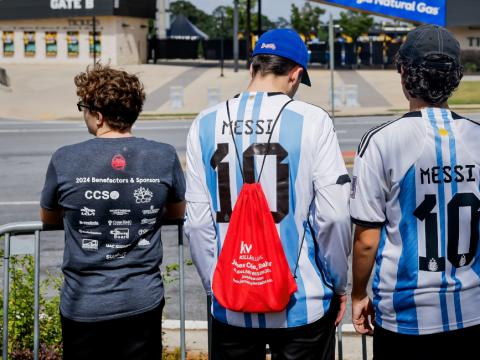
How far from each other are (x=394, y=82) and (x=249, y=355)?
40.8 metres

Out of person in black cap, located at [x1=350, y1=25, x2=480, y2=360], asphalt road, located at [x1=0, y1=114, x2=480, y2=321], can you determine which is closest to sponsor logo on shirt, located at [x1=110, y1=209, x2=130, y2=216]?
person in black cap, located at [x1=350, y1=25, x2=480, y2=360]

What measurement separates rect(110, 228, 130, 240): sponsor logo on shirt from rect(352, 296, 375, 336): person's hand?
3.40ft

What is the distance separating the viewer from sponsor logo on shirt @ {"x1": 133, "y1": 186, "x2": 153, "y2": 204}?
364cm

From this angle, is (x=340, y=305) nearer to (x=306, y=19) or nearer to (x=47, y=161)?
(x=47, y=161)

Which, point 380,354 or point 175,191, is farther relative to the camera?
point 175,191

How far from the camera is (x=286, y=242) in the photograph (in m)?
3.41

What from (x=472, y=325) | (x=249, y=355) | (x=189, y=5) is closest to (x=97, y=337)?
(x=249, y=355)

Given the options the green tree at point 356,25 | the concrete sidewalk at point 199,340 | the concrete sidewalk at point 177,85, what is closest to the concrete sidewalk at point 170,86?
the concrete sidewalk at point 177,85

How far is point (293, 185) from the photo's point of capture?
3.44m

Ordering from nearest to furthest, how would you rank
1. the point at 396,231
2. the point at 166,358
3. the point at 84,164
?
the point at 396,231 → the point at 84,164 → the point at 166,358

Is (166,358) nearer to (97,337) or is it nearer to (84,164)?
(97,337)

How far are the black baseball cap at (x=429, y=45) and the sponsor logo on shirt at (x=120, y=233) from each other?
1407mm

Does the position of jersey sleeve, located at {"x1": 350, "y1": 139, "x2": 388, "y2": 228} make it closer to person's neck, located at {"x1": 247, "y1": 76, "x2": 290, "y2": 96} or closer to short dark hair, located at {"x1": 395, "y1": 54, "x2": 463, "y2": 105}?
short dark hair, located at {"x1": 395, "y1": 54, "x2": 463, "y2": 105}

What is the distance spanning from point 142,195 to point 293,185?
0.69 m
